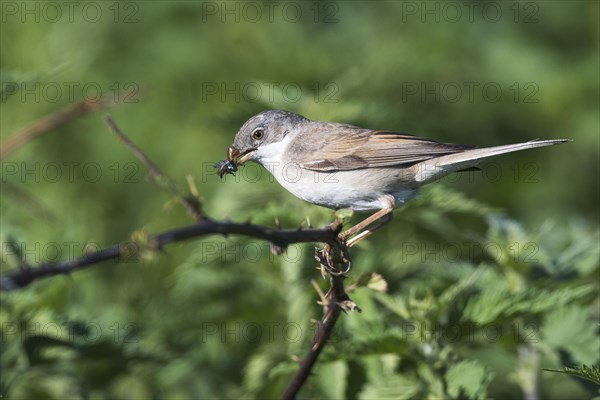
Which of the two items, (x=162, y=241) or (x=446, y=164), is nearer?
(x=162, y=241)

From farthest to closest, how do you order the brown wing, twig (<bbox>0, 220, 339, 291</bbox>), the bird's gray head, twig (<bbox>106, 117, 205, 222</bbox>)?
the bird's gray head < the brown wing < twig (<bbox>106, 117, 205, 222</bbox>) < twig (<bbox>0, 220, 339, 291</bbox>)

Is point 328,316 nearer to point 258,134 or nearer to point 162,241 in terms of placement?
point 162,241

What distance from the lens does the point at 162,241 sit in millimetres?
1996

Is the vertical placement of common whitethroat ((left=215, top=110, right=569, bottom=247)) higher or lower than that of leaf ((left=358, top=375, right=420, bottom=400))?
higher

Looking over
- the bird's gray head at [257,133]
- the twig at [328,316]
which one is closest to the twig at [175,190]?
the twig at [328,316]

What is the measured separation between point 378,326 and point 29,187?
4401 mm

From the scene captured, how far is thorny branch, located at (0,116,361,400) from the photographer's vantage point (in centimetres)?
188

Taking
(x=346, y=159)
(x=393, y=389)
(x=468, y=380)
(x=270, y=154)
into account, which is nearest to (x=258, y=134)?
(x=270, y=154)

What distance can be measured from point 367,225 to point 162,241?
1.95 metres

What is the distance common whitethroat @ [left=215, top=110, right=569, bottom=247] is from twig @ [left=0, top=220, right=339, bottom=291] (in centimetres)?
126

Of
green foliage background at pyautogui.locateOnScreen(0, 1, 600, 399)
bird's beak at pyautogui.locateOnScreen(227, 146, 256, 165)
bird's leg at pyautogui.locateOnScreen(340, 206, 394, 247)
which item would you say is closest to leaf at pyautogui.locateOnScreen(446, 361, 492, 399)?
green foliage background at pyautogui.locateOnScreen(0, 1, 600, 399)

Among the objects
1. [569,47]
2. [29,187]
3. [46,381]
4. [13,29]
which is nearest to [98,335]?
[46,381]

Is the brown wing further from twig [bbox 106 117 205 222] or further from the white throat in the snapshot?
twig [bbox 106 117 205 222]

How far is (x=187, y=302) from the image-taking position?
511 centimetres
